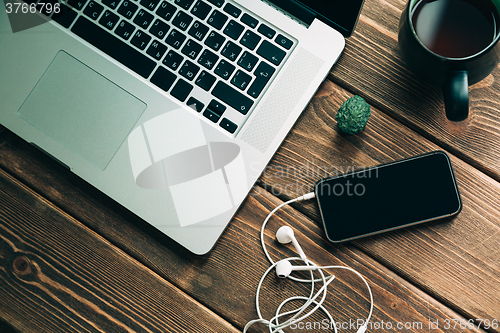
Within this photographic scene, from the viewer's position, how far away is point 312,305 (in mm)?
546

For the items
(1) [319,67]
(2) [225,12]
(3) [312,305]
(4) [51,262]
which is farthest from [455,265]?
(4) [51,262]

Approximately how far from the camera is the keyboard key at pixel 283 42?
A: 511 mm

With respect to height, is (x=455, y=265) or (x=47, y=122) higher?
(x=455, y=265)

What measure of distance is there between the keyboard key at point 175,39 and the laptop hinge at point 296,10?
0.46ft

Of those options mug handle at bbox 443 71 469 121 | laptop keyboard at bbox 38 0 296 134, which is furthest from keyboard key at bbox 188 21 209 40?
mug handle at bbox 443 71 469 121

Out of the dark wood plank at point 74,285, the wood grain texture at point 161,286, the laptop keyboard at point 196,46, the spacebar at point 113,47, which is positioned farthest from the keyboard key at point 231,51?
the dark wood plank at point 74,285

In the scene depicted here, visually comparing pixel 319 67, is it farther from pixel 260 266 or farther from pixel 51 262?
pixel 51 262

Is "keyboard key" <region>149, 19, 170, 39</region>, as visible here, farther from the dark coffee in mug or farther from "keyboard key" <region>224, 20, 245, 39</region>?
the dark coffee in mug

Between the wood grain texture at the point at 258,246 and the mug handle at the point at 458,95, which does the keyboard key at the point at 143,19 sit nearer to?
the wood grain texture at the point at 258,246

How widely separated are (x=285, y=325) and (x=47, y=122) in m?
0.46

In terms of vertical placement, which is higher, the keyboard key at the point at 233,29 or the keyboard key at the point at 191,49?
the keyboard key at the point at 233,29

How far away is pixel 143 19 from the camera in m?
0.52

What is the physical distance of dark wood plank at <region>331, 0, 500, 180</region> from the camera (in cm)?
55

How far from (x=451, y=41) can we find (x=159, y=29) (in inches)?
16.1
